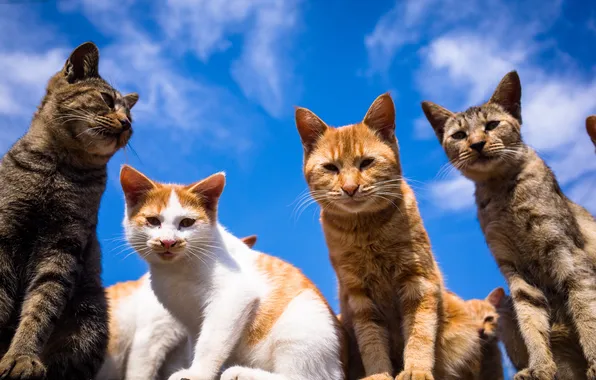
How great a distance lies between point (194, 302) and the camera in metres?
3.13

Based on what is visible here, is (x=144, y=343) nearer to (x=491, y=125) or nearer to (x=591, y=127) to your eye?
(x=491, y=125)

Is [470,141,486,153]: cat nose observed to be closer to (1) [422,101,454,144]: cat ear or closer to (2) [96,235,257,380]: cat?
(1) [422,101,454,144]: cat ear

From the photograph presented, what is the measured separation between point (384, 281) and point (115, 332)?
225cm

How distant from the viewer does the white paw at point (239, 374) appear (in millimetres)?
2770

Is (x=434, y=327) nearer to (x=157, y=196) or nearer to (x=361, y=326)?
(x=361, y=326)

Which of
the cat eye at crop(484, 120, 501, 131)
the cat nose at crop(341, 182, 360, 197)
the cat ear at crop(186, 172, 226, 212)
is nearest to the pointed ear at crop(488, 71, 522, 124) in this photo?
the cat eye at crop(484, 120, 501, 131)

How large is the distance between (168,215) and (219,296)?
0.59m

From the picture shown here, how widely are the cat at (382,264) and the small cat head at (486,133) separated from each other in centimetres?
57

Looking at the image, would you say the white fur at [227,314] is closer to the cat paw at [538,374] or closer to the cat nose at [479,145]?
the cat paw at [538,374]

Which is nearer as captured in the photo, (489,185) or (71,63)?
(71,63)

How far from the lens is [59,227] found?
312cm

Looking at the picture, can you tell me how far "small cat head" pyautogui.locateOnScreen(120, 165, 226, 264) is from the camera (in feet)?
10.4

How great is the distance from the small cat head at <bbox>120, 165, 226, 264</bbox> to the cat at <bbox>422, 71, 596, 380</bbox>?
1.85 metres

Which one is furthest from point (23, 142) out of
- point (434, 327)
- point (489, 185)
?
point (489, 185)
